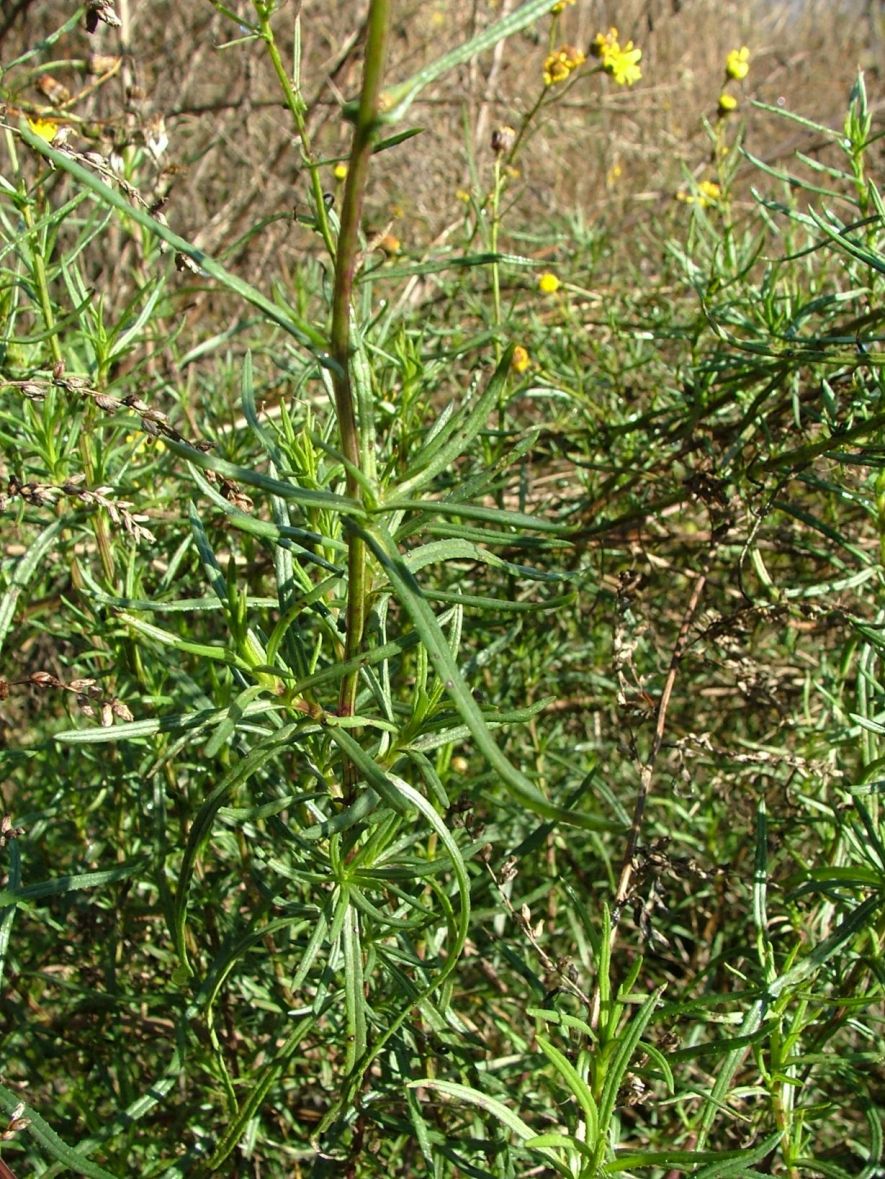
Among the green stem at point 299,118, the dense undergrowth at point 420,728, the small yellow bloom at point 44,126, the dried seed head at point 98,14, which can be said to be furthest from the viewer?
the small yellow bloom at point 44,126

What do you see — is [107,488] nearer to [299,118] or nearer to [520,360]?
[299,118]

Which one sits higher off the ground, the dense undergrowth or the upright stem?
the upright stem

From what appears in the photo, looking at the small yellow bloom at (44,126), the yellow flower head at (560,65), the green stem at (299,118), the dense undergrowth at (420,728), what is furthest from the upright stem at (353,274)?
the yellow flower head at (560,65)

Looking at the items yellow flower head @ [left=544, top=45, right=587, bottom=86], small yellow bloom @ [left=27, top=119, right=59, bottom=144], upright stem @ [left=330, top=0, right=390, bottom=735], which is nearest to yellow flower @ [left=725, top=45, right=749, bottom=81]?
yellow flower head @ [left=544, top=45, right=587, bottom=86]

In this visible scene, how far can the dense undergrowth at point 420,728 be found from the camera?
977 millimetres

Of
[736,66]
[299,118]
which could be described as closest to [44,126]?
[299,118]

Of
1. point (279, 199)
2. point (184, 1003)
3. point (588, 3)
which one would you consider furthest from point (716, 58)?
point (184, 1003)

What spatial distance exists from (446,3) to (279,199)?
2.07 meters

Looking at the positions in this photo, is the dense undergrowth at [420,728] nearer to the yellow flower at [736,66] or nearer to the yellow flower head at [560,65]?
the yellow flower at [736,66]

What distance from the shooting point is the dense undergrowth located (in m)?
0.98

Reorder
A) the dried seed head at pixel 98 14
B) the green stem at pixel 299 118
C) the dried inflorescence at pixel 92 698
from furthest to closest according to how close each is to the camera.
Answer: the dried seed head at pixel 98 14, the dried inflorescence at pixel 92 698, the green stem at pixel 299 118

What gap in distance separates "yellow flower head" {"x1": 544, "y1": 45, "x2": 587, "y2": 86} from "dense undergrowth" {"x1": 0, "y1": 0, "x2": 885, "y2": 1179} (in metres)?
0.39

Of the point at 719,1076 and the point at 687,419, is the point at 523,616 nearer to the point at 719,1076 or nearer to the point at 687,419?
the point at 687,419

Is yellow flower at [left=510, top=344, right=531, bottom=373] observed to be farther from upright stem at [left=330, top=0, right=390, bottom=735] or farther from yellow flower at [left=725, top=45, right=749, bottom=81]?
upright stem at [left=330, top=0, right=390, bottom=735]
